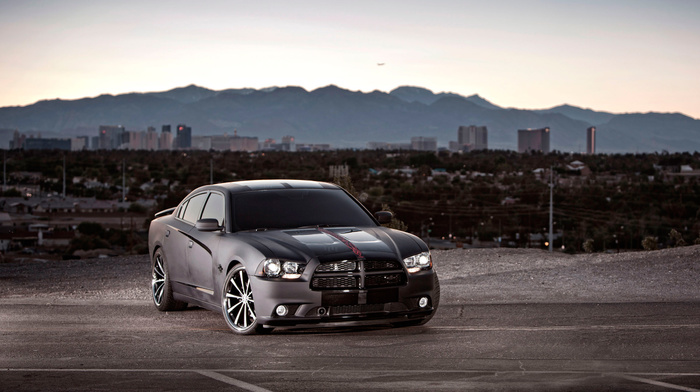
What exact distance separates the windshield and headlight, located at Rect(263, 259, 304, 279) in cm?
112

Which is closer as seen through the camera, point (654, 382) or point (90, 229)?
point (654, 382)

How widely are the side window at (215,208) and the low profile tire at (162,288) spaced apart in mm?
1077

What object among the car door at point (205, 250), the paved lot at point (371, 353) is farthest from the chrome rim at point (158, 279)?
the car door at point (205, 250)

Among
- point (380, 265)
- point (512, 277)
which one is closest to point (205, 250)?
point (380, 265)

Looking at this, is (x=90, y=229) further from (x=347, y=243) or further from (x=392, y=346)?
(x=392, y=346)

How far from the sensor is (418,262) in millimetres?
9648

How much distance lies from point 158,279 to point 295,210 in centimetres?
256

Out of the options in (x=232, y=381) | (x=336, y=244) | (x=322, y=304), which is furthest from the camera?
(x=336, y=244)

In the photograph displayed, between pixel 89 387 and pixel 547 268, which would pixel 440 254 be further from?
pixel 89 387

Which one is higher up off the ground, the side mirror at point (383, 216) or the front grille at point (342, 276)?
the side mirror at point (383, 216)

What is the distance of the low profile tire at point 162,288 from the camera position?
1164 cm

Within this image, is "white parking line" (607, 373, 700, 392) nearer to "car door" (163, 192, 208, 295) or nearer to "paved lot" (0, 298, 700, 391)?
"paved lot" (0, 298, 700, 391)

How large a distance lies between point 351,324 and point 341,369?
147 centimetres

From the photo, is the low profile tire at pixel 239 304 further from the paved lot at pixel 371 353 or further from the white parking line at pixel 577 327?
the white parking line at pixel 577 327
